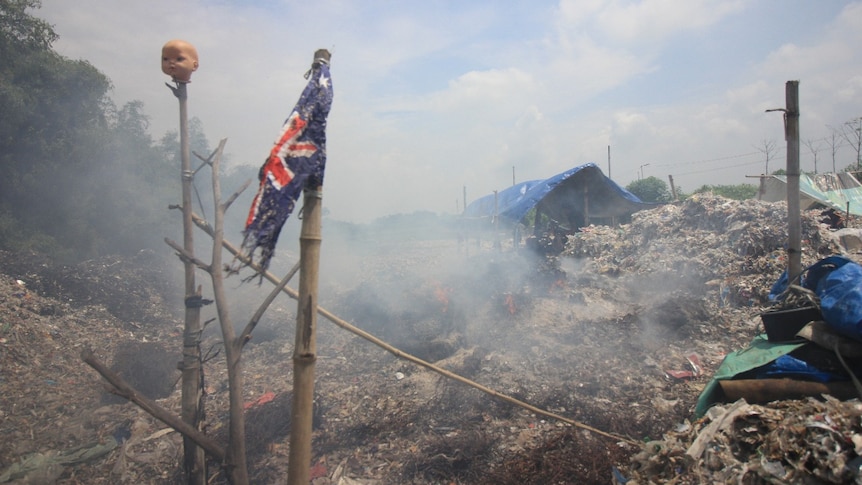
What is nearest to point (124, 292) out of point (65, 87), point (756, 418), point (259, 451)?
point (65, 87)

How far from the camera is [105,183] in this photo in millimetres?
15266

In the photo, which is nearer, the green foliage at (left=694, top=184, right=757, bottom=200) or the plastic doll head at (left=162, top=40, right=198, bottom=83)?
the plastic doll head at (left=162, top=40, right=198, bottom=83)

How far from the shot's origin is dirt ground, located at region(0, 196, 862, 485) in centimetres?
397

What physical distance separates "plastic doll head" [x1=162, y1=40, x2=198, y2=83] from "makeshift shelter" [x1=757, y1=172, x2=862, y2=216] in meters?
17.4

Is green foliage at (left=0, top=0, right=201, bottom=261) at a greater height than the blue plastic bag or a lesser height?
greater

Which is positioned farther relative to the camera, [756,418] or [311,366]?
[756,418]

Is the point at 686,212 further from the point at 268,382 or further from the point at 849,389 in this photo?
the point at 268,382

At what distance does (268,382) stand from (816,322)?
6.92 m

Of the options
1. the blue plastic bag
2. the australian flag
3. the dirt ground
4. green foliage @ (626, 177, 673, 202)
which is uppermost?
green foliage @ (626, 177, 673, 202)

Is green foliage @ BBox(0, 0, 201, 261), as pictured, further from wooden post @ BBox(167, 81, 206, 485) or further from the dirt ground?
wooden post @ BBox(167, 81, 206, 485)

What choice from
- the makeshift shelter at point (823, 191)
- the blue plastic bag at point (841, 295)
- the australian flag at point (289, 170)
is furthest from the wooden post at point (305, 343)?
the makeshift shelter at point (823, 191)

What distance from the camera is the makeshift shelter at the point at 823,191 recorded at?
14.1 metres

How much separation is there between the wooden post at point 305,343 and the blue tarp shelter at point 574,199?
12875 millimetres

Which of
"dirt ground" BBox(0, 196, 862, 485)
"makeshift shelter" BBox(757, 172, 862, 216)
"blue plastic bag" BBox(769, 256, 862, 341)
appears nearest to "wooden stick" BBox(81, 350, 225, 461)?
"dirt ground" BBox(0, 196, 862, 485)
